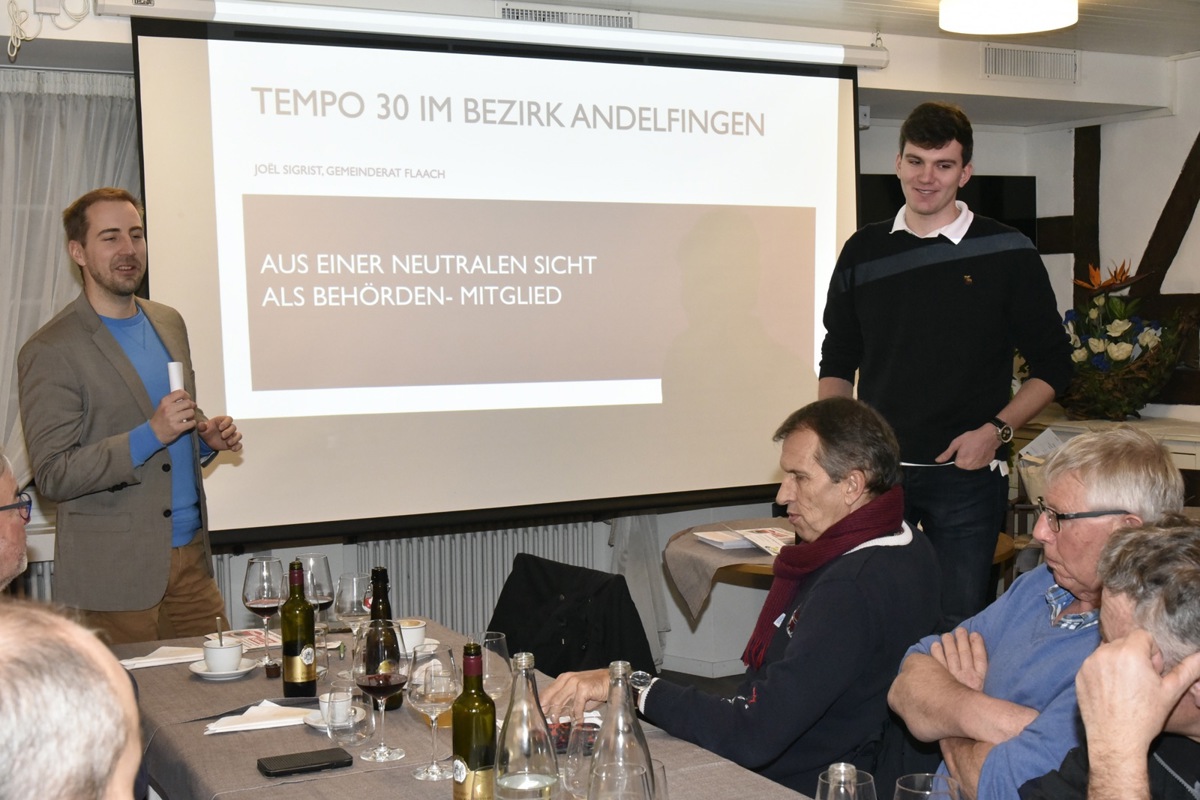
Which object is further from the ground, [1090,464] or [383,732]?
[1090,464]

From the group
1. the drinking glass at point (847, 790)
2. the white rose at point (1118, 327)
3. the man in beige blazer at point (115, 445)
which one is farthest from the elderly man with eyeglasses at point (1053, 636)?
the white rose at point (1118, 327)

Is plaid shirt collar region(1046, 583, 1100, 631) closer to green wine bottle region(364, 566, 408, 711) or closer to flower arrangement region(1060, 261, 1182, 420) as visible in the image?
green wine bottle region(364, 566, 408, 711)

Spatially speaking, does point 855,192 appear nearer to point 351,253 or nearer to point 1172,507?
point 351,253

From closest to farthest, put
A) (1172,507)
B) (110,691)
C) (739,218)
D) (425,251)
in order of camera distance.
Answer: (110,691), (1172,507), (425,251), (739,218)

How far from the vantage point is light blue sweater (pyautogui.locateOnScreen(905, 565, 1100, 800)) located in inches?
69.6

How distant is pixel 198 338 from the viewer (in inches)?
169

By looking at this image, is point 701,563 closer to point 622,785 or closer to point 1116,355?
point 622,785

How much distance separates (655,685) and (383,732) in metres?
0.47

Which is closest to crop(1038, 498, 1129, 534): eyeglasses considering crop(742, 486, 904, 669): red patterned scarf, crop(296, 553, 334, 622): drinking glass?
crop(742, 486, 904, 669): red patterned scarf

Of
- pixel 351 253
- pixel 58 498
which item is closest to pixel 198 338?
pixel 351 253

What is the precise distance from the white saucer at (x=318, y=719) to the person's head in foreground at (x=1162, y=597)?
4.03 ft

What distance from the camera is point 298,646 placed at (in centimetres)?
233

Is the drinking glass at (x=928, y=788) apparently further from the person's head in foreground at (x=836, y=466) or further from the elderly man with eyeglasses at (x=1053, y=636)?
the person's head in foreground at (x=836, y=466)

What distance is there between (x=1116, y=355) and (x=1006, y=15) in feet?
7.84
